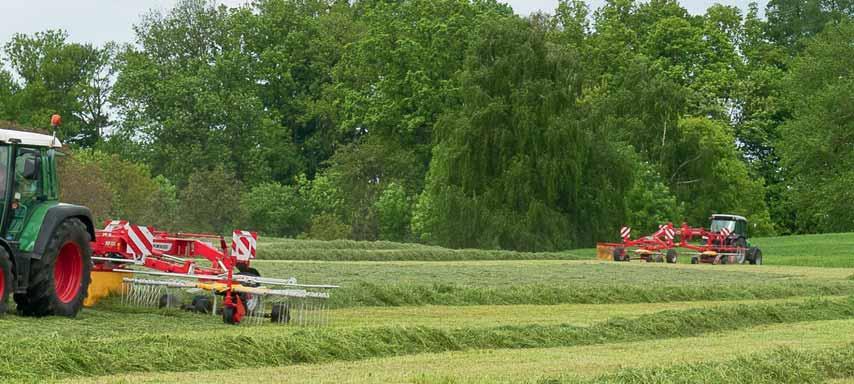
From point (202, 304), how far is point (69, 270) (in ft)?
7.42

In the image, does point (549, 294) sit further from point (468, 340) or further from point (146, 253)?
point (468, 340)

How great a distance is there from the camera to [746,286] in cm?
3139

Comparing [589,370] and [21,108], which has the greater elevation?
[21,108]

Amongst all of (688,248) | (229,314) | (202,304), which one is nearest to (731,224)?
(688,248)

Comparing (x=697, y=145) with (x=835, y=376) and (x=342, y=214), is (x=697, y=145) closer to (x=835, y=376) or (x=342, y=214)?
(x=342, y=214)

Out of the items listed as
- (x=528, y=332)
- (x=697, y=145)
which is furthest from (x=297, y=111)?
(x=528, y=332)

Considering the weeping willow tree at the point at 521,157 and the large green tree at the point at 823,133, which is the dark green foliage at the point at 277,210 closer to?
the weeping willow tree at the point at 521,157

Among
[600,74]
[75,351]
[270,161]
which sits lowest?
[75,351]

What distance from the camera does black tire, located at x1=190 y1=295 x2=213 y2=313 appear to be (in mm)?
21234

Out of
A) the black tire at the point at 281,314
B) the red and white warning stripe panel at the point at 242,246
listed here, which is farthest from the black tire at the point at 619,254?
the black tire at the point at 281,314

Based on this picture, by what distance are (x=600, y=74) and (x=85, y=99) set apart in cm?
2920

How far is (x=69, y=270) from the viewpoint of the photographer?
19.7m

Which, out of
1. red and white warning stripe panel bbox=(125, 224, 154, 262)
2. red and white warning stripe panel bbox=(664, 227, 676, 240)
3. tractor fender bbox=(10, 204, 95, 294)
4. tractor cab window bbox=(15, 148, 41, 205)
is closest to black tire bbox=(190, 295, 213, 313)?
red and white warning stripe panel bbox=(125, 224, 154, 262)

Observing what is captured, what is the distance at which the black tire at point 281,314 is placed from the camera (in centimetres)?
2052
